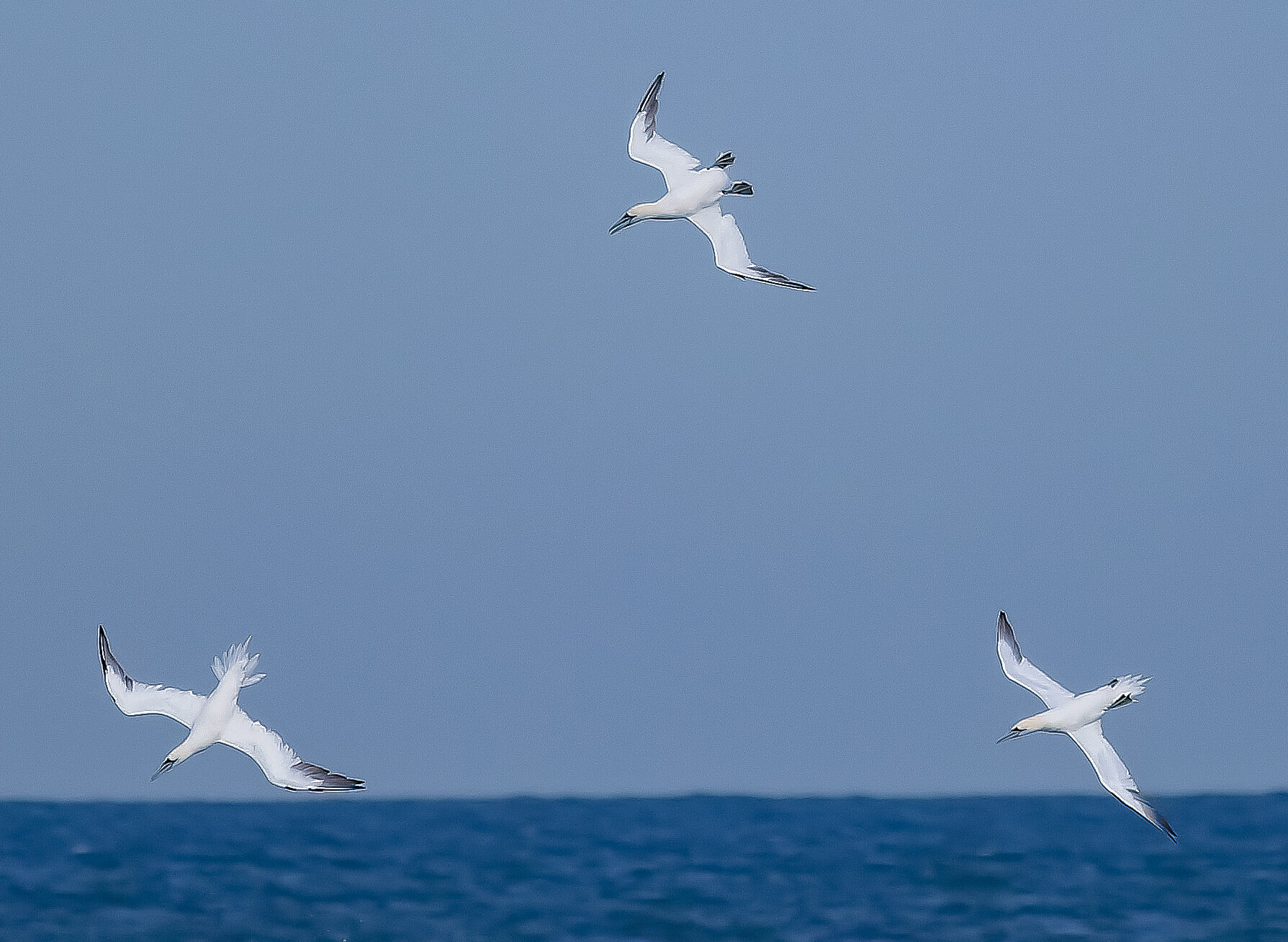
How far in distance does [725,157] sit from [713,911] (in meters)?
13.5

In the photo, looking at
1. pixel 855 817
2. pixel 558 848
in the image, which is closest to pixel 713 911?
pixel 558 848

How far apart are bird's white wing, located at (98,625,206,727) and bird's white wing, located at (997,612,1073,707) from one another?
735 centimetres

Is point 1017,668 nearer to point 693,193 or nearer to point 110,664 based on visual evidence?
point 693,193

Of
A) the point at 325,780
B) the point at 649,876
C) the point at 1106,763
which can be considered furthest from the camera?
the point at 649,876

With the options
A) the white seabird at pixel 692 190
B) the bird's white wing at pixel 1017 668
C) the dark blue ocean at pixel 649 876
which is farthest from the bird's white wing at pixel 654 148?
the dark blue ocean at pixel 649 876

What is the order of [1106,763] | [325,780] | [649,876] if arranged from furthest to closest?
1. [649,876]
2. [1106,763]
3. [325,780]

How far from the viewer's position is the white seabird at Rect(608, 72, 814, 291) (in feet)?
57.7

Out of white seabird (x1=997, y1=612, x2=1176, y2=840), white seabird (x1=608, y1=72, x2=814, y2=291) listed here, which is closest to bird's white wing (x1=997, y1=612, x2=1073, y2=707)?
white seabird (x1=997, y1=612, x2=1176, y2=840)

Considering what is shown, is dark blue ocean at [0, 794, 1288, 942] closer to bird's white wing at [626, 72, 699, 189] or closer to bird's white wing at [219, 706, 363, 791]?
bird's white wing at [219, 706, 363, 791]

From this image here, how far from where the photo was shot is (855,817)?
46.2m

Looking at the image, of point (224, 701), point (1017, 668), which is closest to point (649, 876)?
point (1017, 668)

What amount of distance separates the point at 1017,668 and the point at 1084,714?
114 centimetres

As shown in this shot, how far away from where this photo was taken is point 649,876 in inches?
1232

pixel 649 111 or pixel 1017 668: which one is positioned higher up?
pixel 649 111
